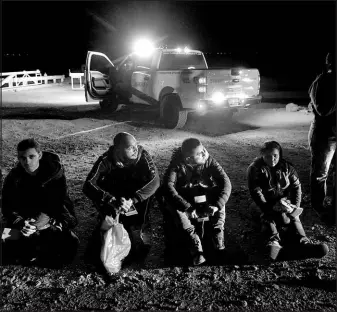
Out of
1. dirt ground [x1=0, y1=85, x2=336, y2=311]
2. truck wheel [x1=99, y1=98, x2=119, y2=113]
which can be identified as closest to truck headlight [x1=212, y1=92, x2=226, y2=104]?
dirt ground [x1=0, y1=85, x2=336, y2=311]

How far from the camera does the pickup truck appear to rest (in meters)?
9.16

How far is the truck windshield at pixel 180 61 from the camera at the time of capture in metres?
10.7

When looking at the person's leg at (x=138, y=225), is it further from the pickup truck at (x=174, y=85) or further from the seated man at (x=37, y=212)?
the pickup truck at (x=174, y=85)

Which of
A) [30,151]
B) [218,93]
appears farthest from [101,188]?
[218,93]

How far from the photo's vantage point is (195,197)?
3.93m

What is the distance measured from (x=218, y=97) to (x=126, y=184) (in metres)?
5.79

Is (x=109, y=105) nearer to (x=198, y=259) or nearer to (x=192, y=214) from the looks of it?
(x=192, y=214)

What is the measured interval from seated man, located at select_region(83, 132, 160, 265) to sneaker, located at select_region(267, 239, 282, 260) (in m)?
1.28

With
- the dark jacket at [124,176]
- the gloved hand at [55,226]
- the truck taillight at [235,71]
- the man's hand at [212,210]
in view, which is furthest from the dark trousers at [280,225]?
the truck taillight at [235,71]

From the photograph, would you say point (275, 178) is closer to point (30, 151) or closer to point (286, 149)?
point (30, 151)

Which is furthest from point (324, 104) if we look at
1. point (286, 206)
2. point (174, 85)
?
point (174, 85)

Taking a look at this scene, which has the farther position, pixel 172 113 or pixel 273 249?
pixel 172 113

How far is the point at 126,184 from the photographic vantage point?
405 centimetres

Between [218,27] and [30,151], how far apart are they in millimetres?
54803
